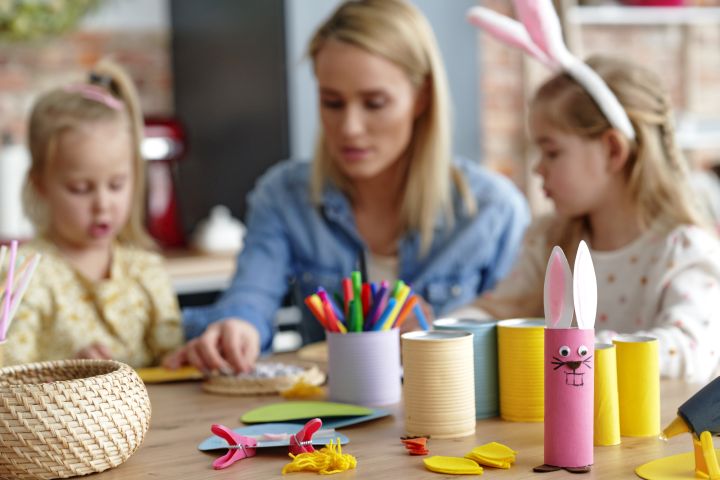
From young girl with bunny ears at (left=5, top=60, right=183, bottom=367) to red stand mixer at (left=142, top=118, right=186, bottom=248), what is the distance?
50.4 inches

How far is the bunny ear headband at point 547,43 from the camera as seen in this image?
138 centimetres

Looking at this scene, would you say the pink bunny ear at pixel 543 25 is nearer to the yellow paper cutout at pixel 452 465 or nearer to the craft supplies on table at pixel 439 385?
the craft supplies on table at pixel 439 385

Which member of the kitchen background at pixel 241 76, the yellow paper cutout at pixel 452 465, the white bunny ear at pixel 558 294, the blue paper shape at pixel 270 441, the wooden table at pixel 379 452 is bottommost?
the wooden table at pixel 379 452

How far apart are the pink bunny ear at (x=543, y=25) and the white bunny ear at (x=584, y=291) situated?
543 mm

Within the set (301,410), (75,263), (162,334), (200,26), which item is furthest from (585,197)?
(200,26)

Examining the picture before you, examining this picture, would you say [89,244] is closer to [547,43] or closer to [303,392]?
[303,392]

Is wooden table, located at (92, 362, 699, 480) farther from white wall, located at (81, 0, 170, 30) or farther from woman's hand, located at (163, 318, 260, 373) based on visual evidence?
white wall, located at (81, 0, 170, 30)

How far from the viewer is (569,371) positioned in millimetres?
894

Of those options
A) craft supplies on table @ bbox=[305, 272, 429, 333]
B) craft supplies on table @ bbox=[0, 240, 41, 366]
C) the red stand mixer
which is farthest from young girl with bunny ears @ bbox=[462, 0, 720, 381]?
the red stand mixer

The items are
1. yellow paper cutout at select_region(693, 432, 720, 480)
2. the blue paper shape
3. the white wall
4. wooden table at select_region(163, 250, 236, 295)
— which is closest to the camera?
yellow paper cutout at select_region(693, 432, 720, 480)

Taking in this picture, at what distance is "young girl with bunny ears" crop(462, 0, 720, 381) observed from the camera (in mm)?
1478

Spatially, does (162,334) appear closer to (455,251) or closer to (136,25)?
(455,251)

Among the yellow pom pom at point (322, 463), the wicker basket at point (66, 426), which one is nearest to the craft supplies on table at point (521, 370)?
the yellow pom pom at point (322, 463)

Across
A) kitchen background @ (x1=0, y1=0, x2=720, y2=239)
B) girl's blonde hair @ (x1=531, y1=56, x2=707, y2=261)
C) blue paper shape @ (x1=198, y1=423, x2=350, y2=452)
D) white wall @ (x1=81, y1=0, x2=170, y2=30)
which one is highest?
white wall @ (x1=81, y1=0, x2=170, y2=30)
